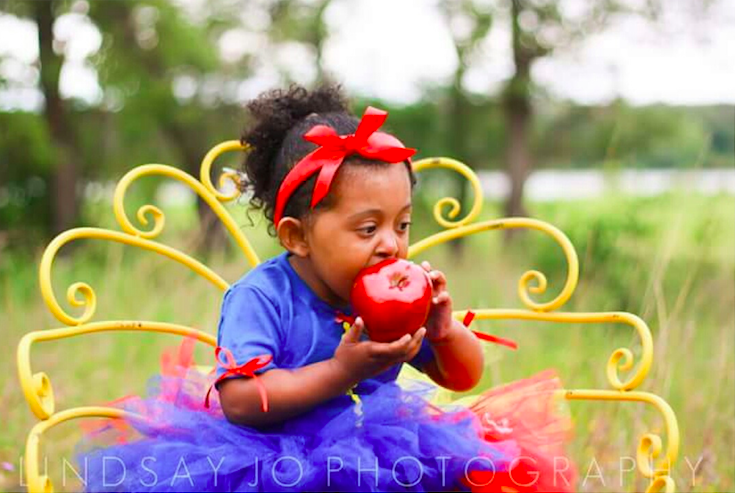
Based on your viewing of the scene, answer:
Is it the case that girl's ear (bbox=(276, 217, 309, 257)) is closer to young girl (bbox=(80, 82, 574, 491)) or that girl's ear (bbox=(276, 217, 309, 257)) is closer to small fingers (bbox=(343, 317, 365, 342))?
young girl (bbox=(80, 82, 574, 491))

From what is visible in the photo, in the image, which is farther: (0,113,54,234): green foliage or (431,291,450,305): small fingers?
(0,113,54,234): green foliage

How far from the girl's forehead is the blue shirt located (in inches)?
7.9

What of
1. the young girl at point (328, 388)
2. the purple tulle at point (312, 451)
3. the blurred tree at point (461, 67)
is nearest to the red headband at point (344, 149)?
the young girl at point (328, 388)

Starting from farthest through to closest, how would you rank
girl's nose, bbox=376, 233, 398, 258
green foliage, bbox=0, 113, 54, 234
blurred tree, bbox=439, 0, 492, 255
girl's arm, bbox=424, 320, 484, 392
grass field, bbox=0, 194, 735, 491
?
1. blurred tree, bbox=439, 0, 492, 255
2. green foliage, bbox=0, 113, 54, 234
3. grass field, bbox=0, 194, 735, 491
4. girl's arm, bbox=424, 320, 484, 392
5. girl's nose, bbox=376, 233, 398, 258

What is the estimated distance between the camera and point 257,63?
10.2 m

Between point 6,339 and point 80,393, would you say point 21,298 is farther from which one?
point 80,393

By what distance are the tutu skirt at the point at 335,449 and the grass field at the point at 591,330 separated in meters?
0.41

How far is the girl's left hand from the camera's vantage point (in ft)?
5.03

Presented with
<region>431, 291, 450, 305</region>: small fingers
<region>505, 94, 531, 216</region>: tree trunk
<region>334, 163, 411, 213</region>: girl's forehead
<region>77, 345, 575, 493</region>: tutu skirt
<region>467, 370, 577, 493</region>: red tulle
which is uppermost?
<region>334, 163, 411, 213</region>: girl's forehead

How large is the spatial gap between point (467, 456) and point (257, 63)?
9179mm

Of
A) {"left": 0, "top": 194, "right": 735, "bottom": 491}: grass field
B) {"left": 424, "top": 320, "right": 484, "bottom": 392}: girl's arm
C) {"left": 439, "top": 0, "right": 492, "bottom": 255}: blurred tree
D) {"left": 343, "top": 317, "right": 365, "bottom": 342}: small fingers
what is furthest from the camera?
{"left": 439, "top": 0, "right": 492, "bottom": 255}: blurred tree

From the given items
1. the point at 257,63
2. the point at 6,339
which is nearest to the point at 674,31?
the point at 257,63

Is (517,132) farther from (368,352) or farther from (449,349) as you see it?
(368,352)

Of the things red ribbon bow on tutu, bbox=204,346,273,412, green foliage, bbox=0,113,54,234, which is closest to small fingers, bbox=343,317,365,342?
red ribbon bow on tutu, bbox=204,346,273,412
